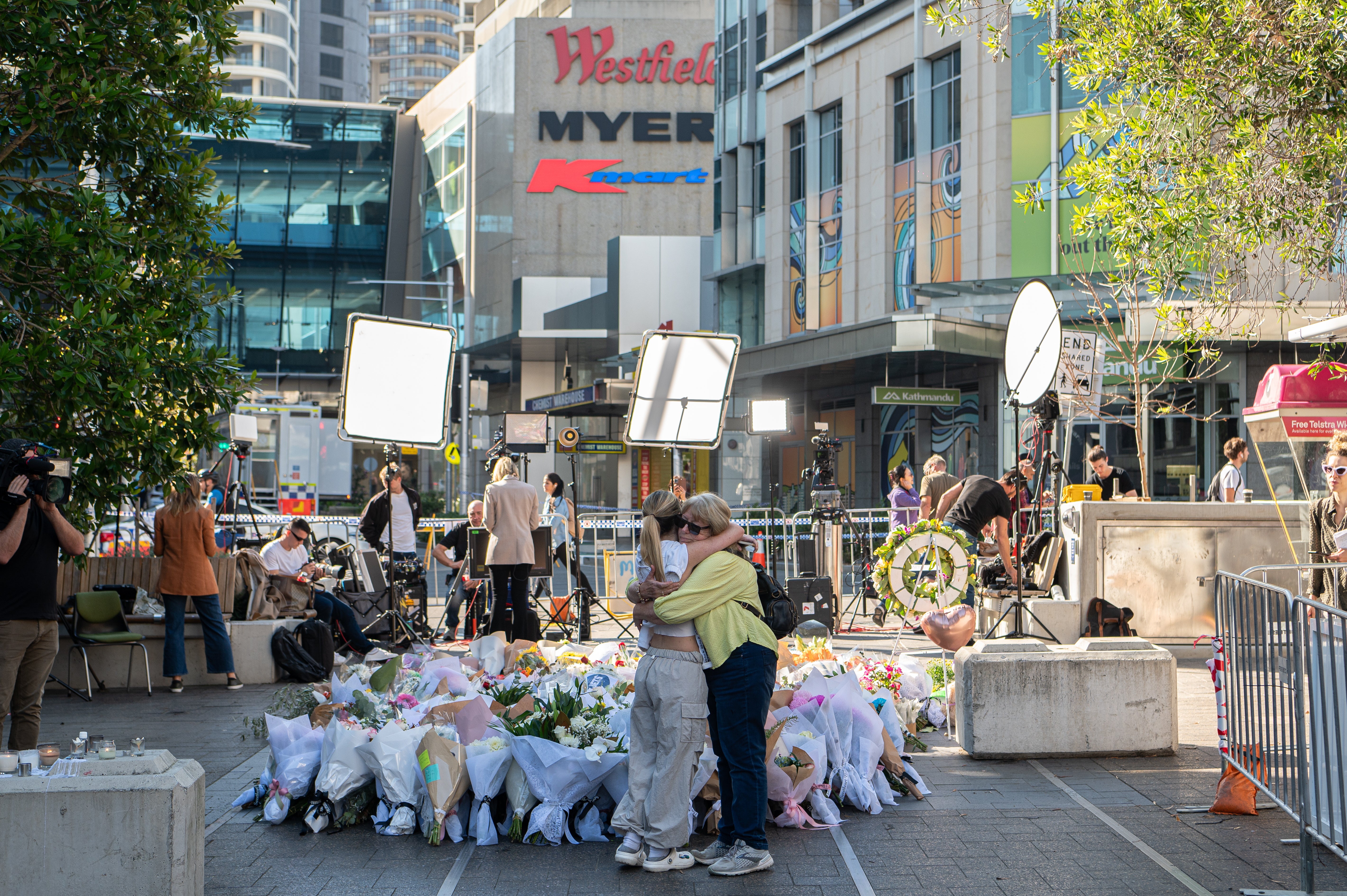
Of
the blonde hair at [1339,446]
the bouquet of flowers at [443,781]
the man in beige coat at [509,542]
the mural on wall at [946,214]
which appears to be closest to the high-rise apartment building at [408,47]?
the mural on wall at [946,214]

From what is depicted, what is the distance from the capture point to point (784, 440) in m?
34.9

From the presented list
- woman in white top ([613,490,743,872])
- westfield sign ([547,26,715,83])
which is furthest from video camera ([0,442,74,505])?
westfield sign ([547,26,715,83])

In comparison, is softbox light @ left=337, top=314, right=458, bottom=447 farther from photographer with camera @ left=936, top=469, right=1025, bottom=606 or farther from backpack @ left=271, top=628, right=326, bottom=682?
photographer with camera @ left=936, top=469, right=1025, bottom=606

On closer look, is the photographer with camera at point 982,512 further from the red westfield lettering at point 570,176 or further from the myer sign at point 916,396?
the red westfield lettering at point 570,176

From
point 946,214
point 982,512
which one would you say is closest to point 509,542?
point 982,512

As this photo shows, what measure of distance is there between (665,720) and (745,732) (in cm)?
35

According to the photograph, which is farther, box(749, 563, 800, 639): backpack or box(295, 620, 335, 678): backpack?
box(295, 620, 335, 678): backpack

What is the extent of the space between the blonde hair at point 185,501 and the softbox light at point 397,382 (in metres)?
1.66

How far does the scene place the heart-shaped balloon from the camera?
9.16 meters

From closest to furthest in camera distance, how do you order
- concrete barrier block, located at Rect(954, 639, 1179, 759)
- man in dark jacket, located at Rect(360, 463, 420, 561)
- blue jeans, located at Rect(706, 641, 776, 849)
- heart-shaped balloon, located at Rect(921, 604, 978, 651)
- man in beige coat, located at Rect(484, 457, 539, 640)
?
blue jeans, located at Rect(706, 641, 776, 849) < concrete barrier block, located at Rect(954, 639, 1179, 759) < heart-shaped balloon, located at Rect(921, 604, 978, 651) < man in beige coat, located at Rect(484, 457, 539, 640) < man in dark jacket, located at Rect(360, 463, 420, 561)

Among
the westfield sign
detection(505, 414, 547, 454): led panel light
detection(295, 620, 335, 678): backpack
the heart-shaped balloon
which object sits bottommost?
detection(295, 620, 335, 678): backpack

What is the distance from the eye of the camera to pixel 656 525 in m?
5.73

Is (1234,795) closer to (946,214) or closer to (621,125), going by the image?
(946,214)

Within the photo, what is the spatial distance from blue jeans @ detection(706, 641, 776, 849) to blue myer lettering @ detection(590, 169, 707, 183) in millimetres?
48771
